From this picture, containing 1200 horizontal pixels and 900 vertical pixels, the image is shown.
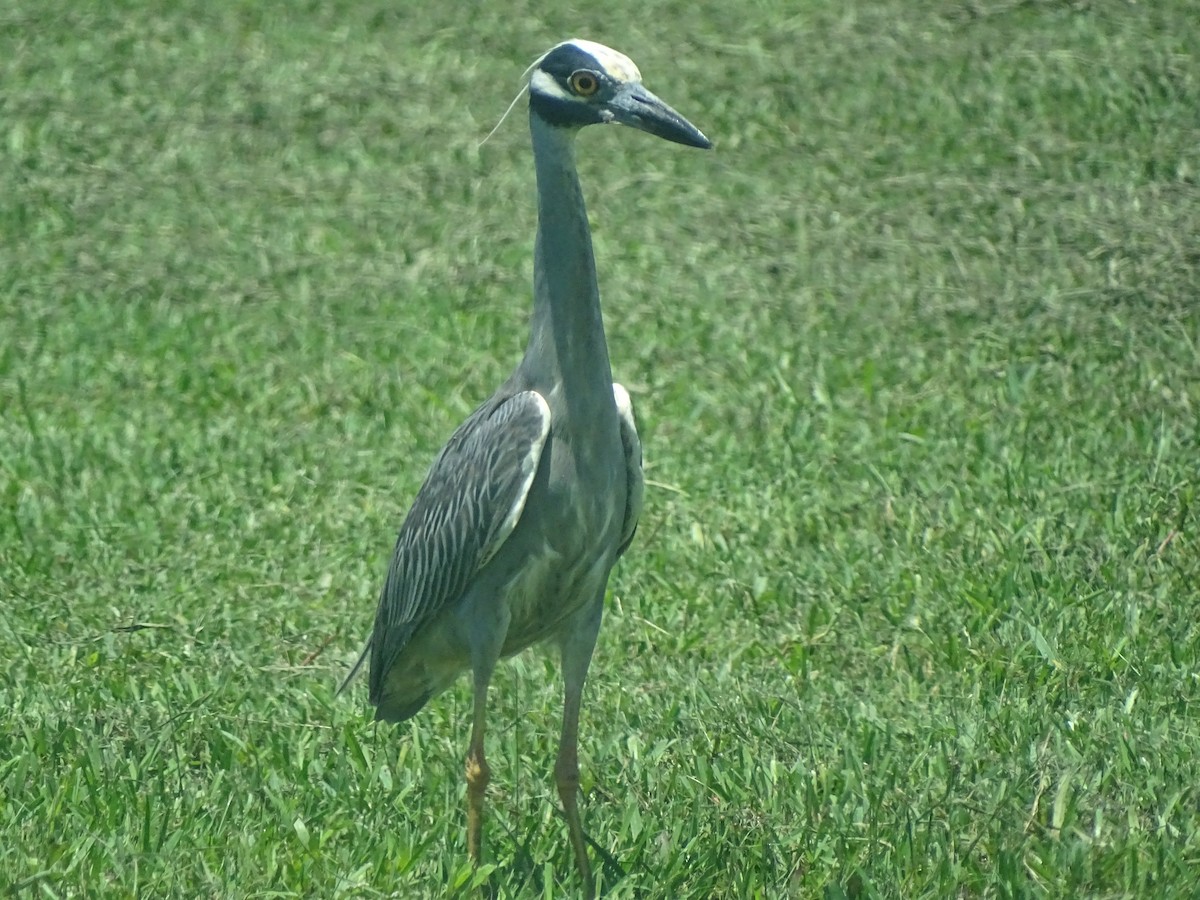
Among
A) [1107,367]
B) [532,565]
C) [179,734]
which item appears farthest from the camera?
[1107,367]

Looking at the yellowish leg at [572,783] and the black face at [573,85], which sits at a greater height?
the black face at [573,85]

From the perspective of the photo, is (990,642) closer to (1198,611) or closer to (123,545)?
(1198,611)

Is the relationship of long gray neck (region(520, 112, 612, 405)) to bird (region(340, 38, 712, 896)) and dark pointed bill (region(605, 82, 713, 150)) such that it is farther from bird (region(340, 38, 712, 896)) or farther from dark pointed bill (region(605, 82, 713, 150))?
dark pointed bill (region(605, 82, 713, 150))

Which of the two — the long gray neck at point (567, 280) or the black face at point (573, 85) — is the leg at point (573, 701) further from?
the black face at point (573, 85)

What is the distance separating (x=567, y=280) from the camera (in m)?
3.71

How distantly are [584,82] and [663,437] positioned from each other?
320 cm

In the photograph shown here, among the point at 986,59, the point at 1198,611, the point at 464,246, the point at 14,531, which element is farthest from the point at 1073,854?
the point at 986,59

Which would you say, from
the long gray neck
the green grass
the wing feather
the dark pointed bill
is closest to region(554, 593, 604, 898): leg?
the green grass

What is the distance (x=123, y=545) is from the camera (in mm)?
5758

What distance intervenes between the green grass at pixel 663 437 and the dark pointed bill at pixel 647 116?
1517 mm

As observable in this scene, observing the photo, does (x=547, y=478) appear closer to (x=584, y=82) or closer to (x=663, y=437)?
(x=584, y=82)

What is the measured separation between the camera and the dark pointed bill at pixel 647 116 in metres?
3.52

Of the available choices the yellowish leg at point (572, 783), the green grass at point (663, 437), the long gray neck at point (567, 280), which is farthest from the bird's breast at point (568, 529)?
the green grass at point (663, 437)

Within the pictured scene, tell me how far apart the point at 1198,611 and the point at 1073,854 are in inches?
65.7
